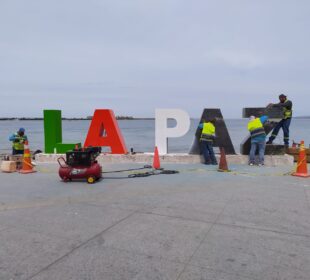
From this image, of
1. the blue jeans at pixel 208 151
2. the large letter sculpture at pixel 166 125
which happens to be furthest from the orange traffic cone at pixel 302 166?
the large letter sculpture at pixel 166 125

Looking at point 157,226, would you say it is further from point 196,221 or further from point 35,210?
point 35,210

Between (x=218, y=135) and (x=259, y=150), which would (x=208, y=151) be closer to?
(x=218, y=135)

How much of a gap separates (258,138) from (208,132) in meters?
1.78

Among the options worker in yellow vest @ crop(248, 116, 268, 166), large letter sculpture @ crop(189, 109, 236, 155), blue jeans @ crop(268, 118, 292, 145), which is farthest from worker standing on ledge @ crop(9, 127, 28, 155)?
blue jeans @ crop(268, 118, 292, 145)

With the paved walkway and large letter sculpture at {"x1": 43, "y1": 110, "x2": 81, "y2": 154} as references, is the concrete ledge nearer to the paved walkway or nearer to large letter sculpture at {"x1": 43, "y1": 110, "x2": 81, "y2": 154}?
large letter sculpture at {"x1": 43, "y1": 110, "x2": 81, "y2": 154}

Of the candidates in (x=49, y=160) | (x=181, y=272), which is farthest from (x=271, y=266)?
(x=49, y=160)

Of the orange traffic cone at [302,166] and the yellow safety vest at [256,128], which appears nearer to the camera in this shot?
the orange traffic cone at [302,166]

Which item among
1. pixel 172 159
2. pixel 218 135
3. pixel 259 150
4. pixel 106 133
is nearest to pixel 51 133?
pixel 106 133

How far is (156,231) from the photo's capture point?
16.1 ft

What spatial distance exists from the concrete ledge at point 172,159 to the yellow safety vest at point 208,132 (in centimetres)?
98

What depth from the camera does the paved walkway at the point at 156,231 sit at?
12.1 ft

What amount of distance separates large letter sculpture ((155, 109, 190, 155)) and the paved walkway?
16.4 feet

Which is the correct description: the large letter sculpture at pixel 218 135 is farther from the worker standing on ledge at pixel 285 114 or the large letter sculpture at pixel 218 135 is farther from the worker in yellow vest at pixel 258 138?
the worker standing on ledge at pixel 285 114

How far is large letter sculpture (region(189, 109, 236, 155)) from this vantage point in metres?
13.0
